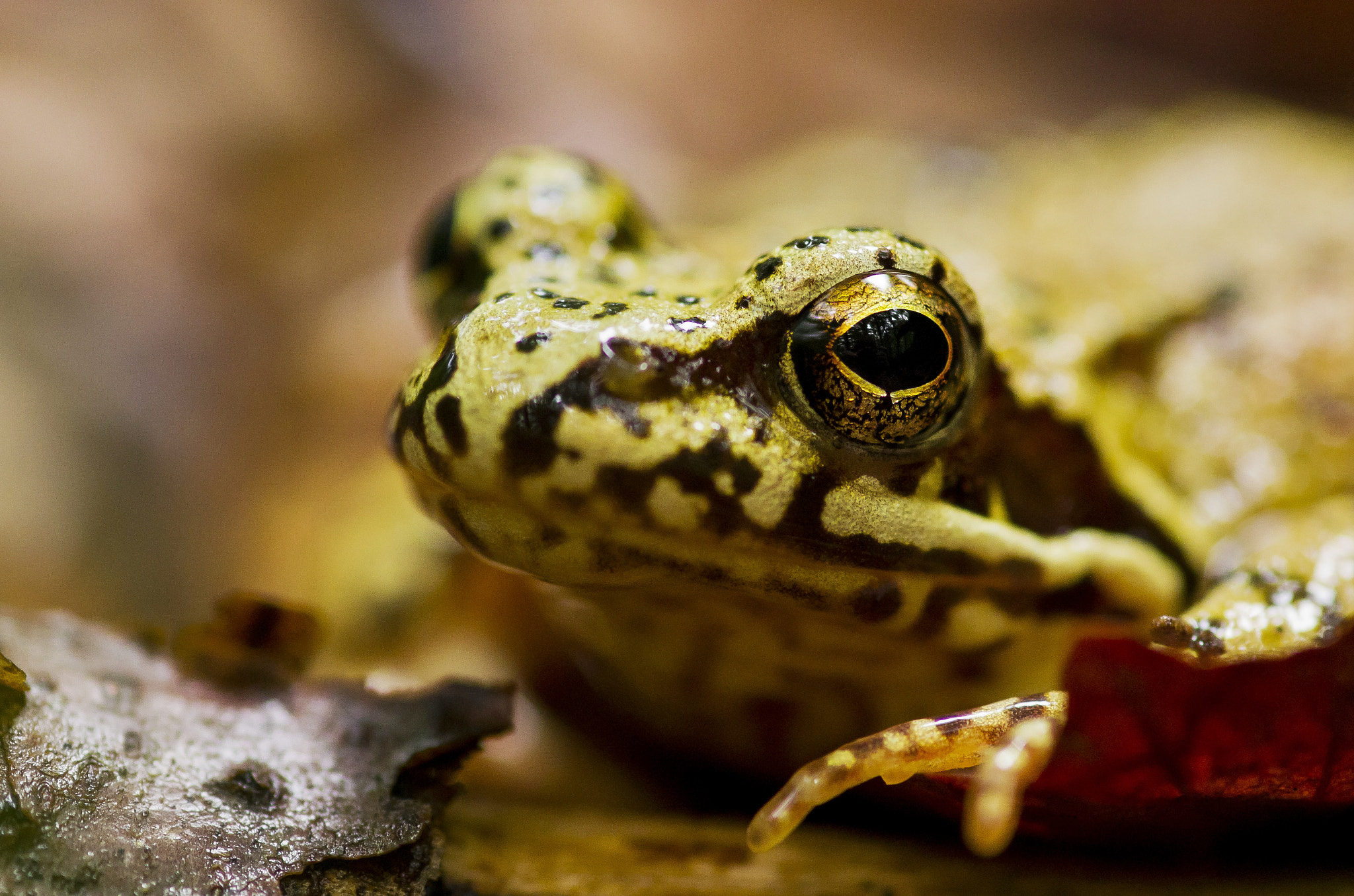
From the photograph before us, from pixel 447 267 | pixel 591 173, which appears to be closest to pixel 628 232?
pixel 591 173

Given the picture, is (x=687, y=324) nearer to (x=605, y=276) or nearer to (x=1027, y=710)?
(x=605, y=276)

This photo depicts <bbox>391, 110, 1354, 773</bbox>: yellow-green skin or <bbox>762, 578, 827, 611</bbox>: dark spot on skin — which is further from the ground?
<bbox>391, 110, 1354, 773</bbox>: yellow-green skin

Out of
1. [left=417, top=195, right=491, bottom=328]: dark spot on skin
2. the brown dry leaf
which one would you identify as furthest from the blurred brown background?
the brown dry leaf

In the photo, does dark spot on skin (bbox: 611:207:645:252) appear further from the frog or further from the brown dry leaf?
the brown dry leaf

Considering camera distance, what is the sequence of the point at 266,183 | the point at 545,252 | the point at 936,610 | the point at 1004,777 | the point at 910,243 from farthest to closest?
the point at 266,183, the point at 545,252, the point at 936,610, the point at 910,243, the point at 1004,777

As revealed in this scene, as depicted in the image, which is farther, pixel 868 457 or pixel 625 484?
pixel 868 457

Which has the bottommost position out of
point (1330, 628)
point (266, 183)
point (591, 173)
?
point (1330, 628)

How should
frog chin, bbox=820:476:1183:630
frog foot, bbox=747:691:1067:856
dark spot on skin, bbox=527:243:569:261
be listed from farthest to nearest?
dark spot on skin, bbox=527:243:569:261, frog chin, bbox=820:476:1183:630, frog foot, bbox=747:691:1067:856
